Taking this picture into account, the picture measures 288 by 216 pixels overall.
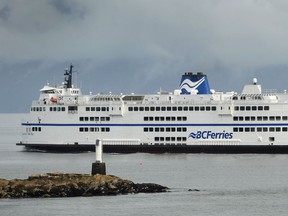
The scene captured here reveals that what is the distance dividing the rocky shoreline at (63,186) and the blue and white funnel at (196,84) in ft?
91.3

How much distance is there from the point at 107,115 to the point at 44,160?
724 centimetres

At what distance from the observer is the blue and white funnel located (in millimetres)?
77938

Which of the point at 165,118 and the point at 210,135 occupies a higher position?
the point at 165,118

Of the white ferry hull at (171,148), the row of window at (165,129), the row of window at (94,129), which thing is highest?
the row of window at (94,129)

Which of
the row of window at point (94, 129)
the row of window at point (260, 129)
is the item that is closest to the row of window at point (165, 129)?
the row of window at point (94, 129)

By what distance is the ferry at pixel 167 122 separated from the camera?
73.6m

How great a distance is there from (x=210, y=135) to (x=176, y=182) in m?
18.2

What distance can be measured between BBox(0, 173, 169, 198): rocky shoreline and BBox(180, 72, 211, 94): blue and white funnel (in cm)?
2782

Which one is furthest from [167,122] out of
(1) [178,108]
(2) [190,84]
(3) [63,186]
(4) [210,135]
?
(3) [63,186]

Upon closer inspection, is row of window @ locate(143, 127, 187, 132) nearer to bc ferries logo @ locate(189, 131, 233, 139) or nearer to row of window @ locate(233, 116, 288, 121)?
bc ferries logo @ locate(189, 131, 233, 139)

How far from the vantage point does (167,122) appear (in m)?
75.0

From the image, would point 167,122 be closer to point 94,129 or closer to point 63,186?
point 94,129

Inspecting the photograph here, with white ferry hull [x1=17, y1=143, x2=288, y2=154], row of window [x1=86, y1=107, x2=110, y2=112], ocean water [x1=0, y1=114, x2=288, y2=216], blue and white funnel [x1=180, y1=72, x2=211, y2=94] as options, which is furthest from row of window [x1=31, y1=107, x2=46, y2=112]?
blue and white funnel [x1=180, y1=72, x2=211, y2=94]

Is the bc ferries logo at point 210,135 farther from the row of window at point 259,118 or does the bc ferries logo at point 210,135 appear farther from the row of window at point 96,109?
the row of window at point 96,109
